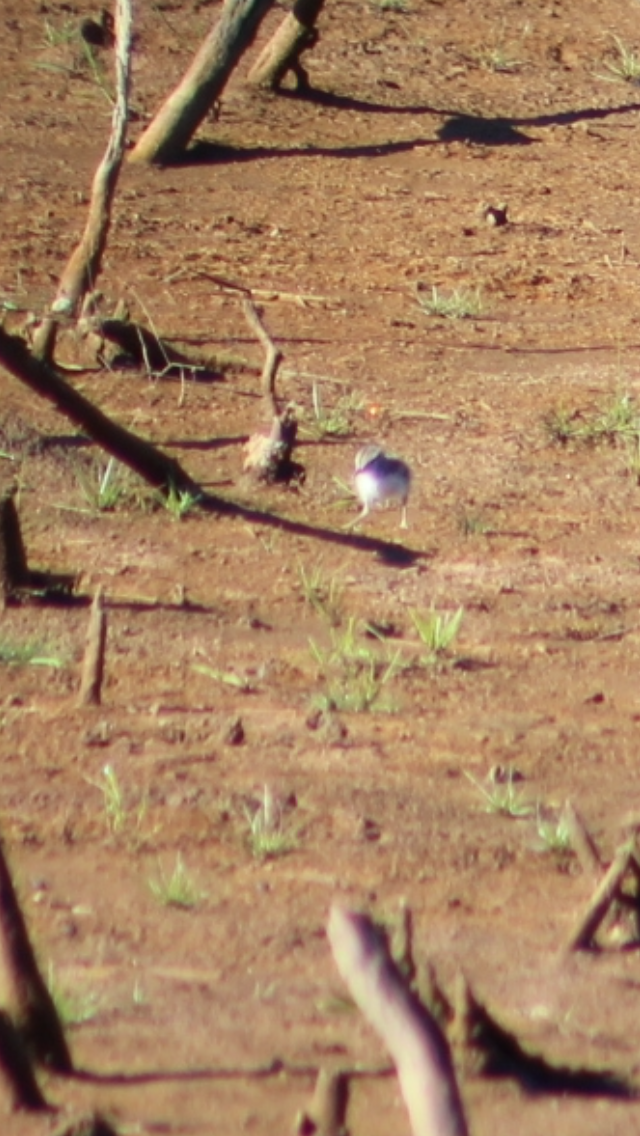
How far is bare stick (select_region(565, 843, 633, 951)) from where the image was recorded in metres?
4.43

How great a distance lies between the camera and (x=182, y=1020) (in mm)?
4145

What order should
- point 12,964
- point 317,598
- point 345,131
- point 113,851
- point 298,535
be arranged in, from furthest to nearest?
point 345,131 < point 298,535 < point 317,598 < point 113,851 < point 12,964

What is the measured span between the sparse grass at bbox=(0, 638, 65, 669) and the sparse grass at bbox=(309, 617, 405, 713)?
681 millimetres

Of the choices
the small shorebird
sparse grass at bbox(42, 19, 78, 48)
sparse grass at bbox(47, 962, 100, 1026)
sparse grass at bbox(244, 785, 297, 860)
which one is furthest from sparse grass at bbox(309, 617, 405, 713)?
sparse grass at bbox(42, 19, 78, 48)

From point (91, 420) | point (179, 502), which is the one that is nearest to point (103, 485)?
point (179, 502)

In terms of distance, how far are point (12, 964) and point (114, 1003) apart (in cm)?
59

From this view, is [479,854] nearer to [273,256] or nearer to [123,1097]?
[123,1097]

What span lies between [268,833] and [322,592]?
1.89 metres

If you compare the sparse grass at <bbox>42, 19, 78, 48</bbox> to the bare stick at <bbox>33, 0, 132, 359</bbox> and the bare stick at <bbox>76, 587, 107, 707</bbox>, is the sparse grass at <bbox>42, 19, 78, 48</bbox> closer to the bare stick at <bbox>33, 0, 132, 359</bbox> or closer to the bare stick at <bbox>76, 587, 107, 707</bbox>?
the bare stick at <bbox>33, 0, 132, 359</bbox>

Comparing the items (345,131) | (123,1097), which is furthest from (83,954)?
(345,131)

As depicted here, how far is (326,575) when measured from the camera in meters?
7.11

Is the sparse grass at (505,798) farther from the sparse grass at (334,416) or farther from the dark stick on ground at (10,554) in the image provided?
the sparse grass at (334,416)

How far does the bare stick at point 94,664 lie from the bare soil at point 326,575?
0.23 ft

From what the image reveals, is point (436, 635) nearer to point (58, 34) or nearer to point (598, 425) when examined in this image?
point (598, 425)
